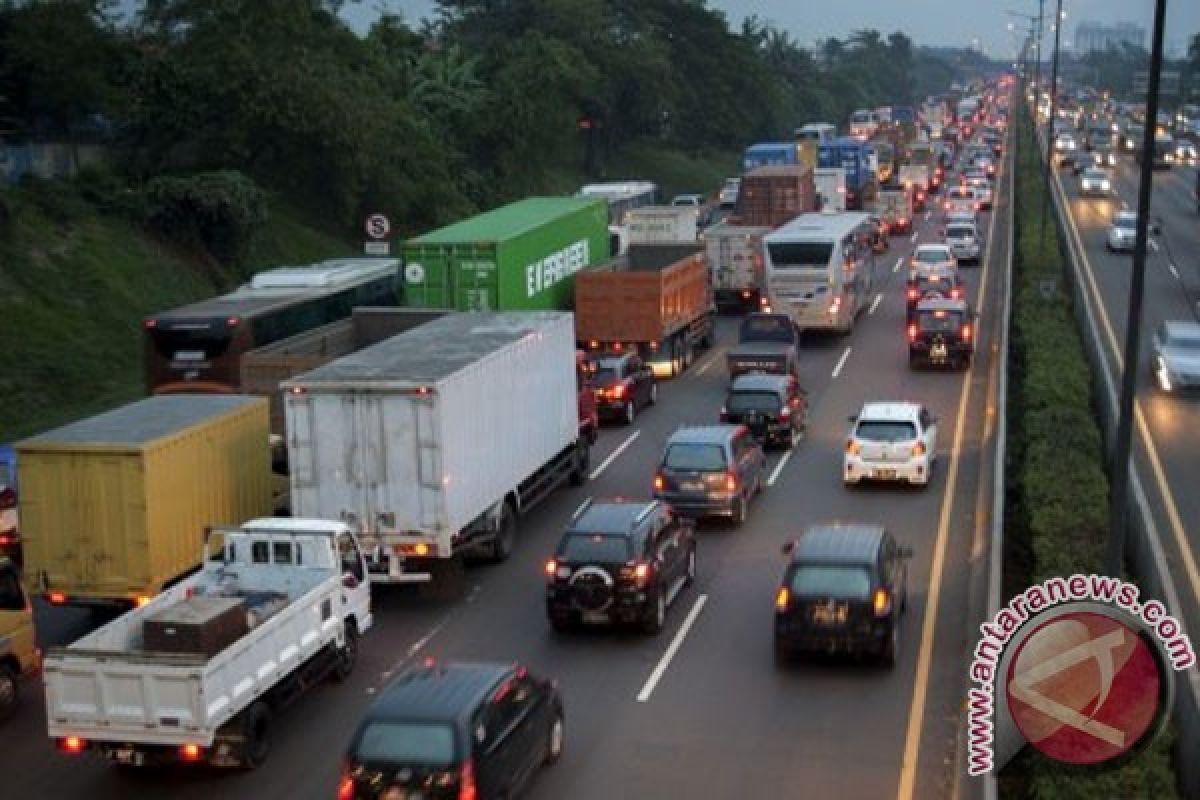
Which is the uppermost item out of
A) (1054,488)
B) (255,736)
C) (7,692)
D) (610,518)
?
(610,518)

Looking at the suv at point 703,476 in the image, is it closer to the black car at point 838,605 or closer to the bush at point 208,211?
the black car at point 838,605

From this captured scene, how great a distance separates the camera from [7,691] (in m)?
18.5

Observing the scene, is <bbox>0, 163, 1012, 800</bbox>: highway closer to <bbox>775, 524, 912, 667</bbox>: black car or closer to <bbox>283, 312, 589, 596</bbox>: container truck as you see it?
<bbox>775, 524, 912, 667</bbox>: black car

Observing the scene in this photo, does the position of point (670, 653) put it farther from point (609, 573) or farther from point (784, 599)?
point (784, 599)

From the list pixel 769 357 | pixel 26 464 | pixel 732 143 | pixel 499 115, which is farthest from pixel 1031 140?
pixel 26 464

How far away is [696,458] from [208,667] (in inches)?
465

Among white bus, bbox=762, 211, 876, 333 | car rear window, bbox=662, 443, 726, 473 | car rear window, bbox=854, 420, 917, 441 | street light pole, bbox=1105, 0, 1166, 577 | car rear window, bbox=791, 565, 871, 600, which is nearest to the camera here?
street light pole, bbox=1105, 0, 1166, 577

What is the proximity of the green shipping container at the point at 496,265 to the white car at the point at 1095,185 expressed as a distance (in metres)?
58.6

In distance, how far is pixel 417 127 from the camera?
219 feet

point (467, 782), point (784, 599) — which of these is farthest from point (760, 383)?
point (467, 782)

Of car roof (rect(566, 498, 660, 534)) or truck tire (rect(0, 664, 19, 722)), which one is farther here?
car roof (rect(566, 498, 660, 534))

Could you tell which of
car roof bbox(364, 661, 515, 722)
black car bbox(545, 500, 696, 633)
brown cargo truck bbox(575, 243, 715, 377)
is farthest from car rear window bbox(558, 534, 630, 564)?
brown cargo truck bbox(575, 243, 715, 377)

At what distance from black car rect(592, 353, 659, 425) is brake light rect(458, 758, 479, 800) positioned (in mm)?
21475

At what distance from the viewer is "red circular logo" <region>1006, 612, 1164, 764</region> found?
25.6 ft
